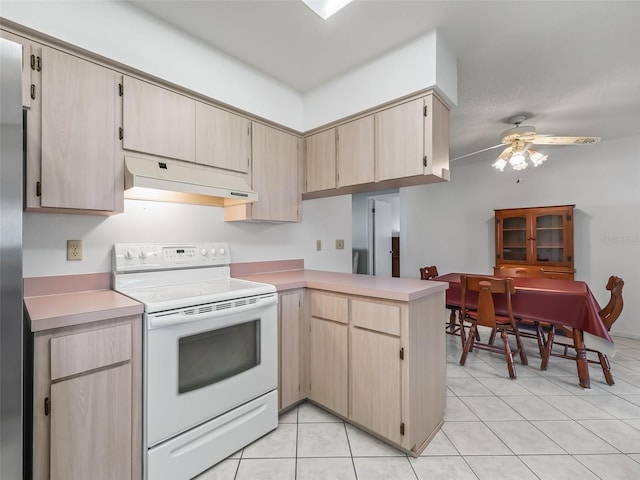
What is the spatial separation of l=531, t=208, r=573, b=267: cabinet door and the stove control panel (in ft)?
13.3

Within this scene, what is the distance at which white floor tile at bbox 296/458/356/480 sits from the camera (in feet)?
4.90

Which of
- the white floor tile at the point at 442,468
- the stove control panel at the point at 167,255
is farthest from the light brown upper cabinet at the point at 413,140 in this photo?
the white floor tile at the point at 442,468

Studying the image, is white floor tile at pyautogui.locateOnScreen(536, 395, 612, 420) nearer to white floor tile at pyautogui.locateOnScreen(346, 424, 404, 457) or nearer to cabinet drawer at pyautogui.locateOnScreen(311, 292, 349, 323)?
white floor tile at pyautogui.locateOnScreen(346, 424, 404, 457)

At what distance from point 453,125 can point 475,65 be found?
1.16m

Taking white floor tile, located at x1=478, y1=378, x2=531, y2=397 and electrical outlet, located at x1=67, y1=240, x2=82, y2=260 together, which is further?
white floor tile, located at x1=478, y1=378, x2=531, y2=397

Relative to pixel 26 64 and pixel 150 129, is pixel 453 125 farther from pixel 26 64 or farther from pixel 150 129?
pixel 26 64

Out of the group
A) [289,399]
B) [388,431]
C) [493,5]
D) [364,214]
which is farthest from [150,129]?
[364,214]

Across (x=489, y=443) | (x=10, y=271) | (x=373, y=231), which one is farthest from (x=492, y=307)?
(x=373, y=231)

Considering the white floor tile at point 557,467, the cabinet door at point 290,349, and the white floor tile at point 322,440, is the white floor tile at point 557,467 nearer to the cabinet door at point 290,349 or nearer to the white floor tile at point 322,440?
the white floor tile at point 322,440

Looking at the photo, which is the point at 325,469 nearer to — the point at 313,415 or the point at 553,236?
the point at 313,415

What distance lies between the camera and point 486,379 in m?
2.54

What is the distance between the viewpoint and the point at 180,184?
170 centimetres

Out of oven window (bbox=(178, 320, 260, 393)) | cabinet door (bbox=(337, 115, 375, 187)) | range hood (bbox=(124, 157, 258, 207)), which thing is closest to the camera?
oven window (bbox=(178, 320, 260, 393))

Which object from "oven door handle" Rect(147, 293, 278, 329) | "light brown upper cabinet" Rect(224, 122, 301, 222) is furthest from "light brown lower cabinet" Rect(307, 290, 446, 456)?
"light brown upper cabinet" Rect(224, 122, 301, 222)
